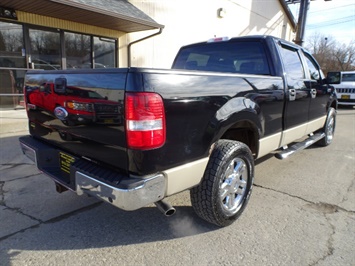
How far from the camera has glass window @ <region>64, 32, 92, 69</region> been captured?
9.17 m

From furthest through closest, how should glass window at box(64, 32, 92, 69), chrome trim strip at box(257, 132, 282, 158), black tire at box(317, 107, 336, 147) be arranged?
glass window at box(64, 32, 92, 69)
black tire at box(317, 107, 336, 147)
chrome trim strip at box(257, 132, 282, 158)

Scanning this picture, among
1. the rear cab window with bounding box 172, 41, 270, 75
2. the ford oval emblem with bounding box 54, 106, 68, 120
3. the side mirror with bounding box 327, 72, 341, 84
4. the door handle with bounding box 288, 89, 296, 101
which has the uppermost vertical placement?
the rear cab window with bounding box 172, 41, 270, 75

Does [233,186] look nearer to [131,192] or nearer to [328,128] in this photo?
[131,192]

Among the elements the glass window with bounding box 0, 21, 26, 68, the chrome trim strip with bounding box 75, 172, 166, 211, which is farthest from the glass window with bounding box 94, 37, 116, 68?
the chrome trim strip with bounding box 75, 172, 166, 211

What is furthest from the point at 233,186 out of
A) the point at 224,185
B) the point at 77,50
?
the point at 77,50

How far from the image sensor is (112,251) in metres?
2.35

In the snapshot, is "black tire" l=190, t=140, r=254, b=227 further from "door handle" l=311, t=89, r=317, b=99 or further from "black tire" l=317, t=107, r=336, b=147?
"black tire" l=317, t=107, r=336, b=147

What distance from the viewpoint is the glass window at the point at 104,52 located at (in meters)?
9.96

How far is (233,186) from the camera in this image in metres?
2.74

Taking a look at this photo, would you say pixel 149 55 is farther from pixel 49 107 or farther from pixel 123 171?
pixel 123 171

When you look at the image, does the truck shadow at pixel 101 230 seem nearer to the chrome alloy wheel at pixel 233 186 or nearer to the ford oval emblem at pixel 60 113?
the chrome alloy wheel at pixel 233 186

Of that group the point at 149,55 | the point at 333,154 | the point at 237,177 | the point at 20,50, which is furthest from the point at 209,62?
the point at 149,55

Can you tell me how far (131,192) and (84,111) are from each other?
31.6 inches

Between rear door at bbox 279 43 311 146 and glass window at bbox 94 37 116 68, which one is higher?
glass window at bbox 94 37 116 68
